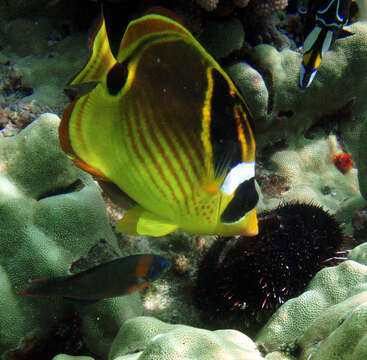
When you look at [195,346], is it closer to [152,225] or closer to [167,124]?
[152,225]

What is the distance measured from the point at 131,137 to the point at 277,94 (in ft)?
11.0

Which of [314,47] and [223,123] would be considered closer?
[223,123]

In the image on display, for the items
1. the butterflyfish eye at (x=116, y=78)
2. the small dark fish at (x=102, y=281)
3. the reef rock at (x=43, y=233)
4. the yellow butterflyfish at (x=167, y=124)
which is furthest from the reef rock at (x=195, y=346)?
the butterflyfish eye at (x=116, y=78)

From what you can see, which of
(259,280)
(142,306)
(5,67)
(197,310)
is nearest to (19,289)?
(142,306)

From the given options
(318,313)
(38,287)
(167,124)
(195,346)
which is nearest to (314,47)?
(318,313)

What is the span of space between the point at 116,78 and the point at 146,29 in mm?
188

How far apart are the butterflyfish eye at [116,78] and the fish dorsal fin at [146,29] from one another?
6 centimetres

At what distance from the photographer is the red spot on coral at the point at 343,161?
4.61 m

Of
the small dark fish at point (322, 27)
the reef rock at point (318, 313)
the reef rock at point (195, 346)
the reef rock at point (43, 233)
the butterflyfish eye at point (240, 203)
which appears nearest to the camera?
the butterflyfish eye at point (240, 203)

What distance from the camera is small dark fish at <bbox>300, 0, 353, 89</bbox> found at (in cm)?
257

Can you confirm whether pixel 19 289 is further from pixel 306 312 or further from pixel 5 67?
pixel 5 67

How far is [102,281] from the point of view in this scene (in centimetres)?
208

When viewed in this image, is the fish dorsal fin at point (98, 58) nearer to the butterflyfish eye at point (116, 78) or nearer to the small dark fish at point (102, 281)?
the butterflyfish eye at point (116, 78)

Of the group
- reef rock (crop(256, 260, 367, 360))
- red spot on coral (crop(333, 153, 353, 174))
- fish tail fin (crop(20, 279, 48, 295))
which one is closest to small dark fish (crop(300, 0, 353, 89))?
reef rock (crop(256, 260, 367, 360))
